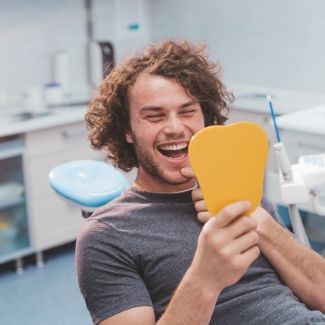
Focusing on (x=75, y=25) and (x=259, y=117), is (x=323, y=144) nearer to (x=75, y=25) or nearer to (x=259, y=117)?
(x=259, y=117)

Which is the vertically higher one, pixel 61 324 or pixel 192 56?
pixel 192 56

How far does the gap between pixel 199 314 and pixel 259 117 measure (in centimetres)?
219

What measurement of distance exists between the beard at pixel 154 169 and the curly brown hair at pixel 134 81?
16 cm

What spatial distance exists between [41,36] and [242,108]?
52.0 inches

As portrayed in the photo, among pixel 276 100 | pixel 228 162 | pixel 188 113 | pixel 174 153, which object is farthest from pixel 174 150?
pixel 276 100

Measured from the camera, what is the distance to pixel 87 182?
6.40ft

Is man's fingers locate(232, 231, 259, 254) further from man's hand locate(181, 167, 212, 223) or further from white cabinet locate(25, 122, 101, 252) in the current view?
white cabinet locate(25, 122, 101, 252)

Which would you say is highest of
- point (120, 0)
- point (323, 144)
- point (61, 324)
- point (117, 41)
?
point (120, 0)

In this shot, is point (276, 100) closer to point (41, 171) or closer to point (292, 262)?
point (41, 171)

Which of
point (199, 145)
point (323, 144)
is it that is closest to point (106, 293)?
point (199, 145)

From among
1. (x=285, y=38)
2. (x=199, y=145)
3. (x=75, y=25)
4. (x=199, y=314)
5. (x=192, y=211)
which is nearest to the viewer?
(x=199, y=145)

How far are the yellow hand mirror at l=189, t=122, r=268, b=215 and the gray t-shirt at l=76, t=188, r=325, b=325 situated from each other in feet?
1.37

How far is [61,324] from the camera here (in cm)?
287

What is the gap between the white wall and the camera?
11.6 ft
